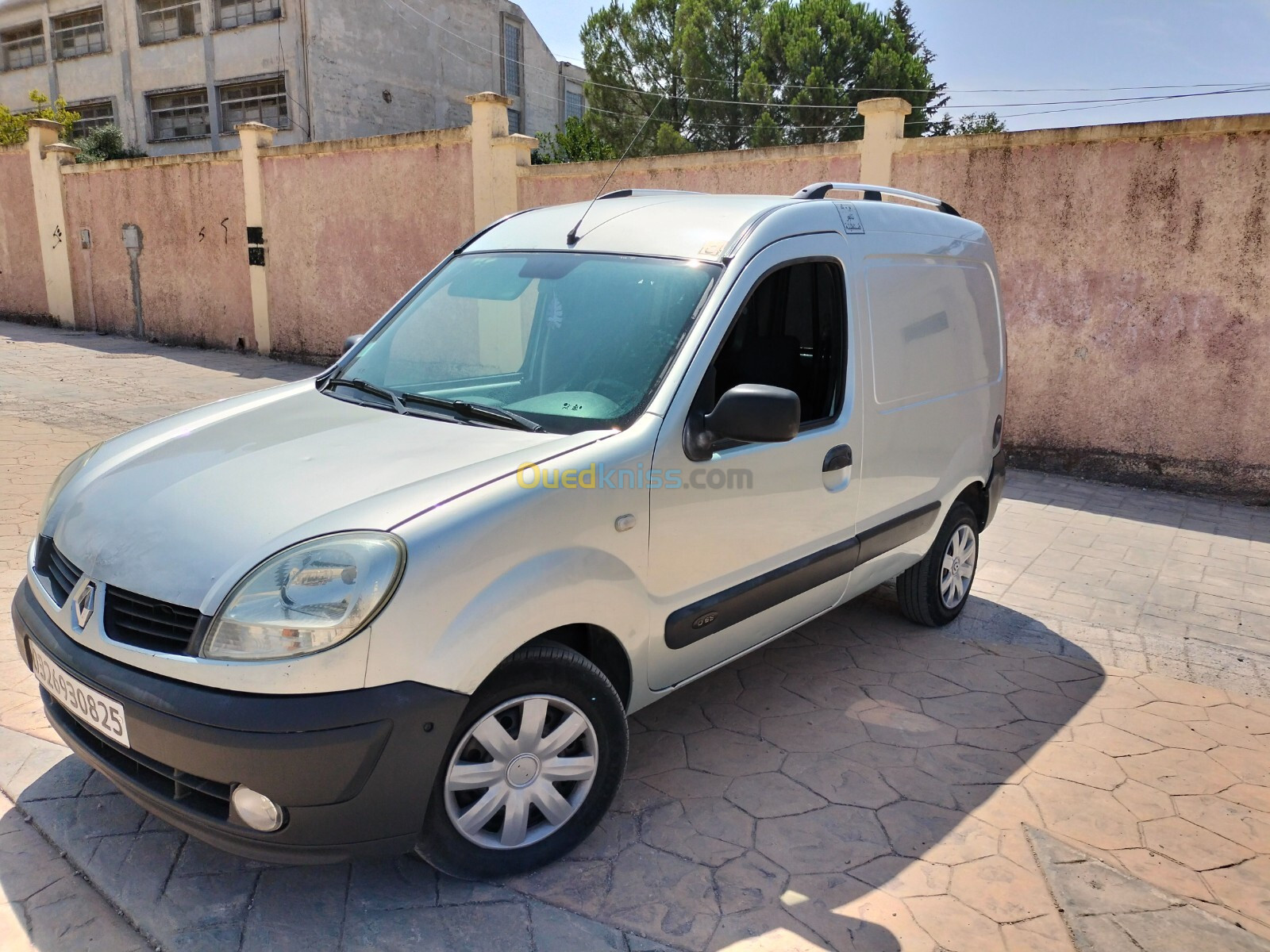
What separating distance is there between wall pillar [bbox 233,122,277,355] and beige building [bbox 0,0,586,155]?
45.1ft

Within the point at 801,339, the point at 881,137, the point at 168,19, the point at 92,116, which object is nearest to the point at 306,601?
the point at 801,339

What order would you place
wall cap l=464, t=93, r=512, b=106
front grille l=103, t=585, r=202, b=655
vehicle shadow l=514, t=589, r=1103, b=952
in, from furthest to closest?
1. wall cap l=464, t=93, r=512, b=106
2. vehicle shadow l=514, t=589, r=1103, b=952
3. front grille l=103, t=585, r=202, b=655

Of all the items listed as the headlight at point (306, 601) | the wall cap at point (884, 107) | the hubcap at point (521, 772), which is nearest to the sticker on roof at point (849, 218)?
the hubcap at point (521, 772)

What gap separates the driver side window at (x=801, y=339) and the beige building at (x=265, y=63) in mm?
26423

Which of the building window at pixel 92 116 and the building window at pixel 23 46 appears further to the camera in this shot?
the building window at pixel 23 46

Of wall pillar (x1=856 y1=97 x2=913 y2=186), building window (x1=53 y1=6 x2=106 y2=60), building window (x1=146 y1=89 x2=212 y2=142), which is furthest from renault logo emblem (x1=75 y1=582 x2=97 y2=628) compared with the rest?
building window (x1=53 y1=6 x2=106 y2=60)

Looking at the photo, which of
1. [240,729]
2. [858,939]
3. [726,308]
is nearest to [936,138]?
[726,308]

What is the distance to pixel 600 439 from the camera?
2.69 m

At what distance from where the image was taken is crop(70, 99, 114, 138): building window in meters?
31.4

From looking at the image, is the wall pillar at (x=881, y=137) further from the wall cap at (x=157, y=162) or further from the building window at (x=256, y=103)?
the building window at (x=256, y=103)

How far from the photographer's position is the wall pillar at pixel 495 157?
11391 mm

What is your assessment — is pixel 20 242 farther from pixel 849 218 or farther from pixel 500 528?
pixel 500 528

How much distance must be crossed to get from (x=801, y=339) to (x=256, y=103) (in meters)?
29.3

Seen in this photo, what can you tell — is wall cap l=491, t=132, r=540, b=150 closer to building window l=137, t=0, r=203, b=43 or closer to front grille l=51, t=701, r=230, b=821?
front grille l=51, t=701, r=230, b=821
